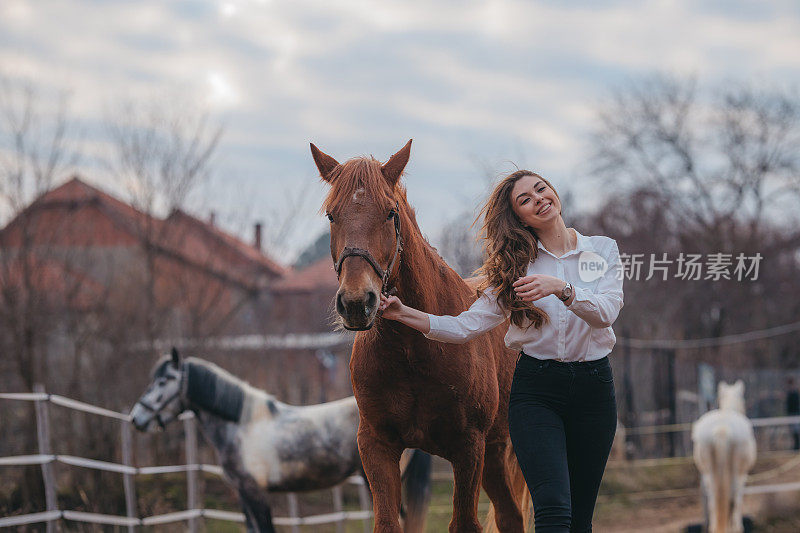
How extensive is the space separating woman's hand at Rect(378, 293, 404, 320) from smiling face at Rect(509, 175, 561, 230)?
0.62m

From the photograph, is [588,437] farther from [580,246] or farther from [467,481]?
[580,246]

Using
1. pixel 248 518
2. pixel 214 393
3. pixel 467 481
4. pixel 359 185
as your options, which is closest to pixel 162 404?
pixel 214 393

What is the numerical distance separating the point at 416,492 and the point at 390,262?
3204 mm

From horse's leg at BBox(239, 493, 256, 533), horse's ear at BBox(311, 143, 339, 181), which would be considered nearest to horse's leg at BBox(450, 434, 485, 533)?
horse's ear at BBox(311, 143, 339, 181)

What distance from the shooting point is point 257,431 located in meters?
6.98

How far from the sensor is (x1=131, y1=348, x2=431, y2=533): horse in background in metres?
6.85

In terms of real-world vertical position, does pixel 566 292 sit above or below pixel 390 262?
below

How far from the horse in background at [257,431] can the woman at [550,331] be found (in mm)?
3877

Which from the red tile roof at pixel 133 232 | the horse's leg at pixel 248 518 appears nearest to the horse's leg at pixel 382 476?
the horse's leg at pixel 248 518

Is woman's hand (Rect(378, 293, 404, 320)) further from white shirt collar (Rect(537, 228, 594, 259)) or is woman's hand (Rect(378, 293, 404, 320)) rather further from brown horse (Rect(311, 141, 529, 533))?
white shirt collar (Rect(537, 228, 594, 259))

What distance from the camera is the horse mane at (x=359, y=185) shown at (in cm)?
315

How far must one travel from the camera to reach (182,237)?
13031mm

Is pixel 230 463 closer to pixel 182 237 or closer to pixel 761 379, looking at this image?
pixel 182 237

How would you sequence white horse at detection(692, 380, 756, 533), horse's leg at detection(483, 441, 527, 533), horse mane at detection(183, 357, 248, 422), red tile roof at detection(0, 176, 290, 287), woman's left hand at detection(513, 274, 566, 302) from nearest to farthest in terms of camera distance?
woman's left hand at detection(513, 274, 566, 302), horse's leg at detection(483, 441, 527, 533), horse mane at detection(183, 357, 248, 422), white horse at detection(692, 380, 756, 533), red tile roof at detection(0, 176, 290, 287)
